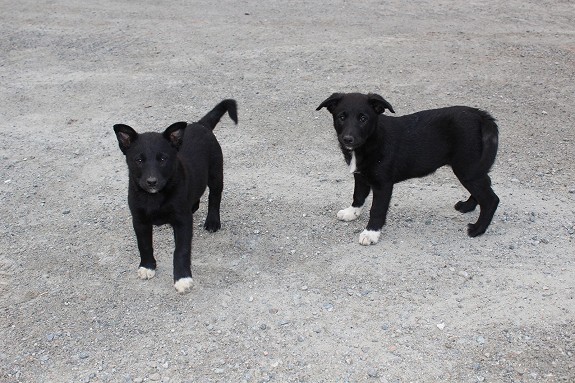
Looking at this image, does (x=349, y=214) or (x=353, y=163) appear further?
(x=349, y=214)

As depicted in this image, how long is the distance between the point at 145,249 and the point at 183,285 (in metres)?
0.47

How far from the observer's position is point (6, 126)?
8398mm

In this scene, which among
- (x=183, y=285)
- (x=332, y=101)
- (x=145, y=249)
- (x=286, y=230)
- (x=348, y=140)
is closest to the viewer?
Answer: (x=183, y=285)

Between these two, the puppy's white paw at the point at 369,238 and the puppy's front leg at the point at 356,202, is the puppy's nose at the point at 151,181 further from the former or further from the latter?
the puppy's front leg at the point at 356,202

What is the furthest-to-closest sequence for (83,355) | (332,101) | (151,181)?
(332,101) < (151,181) < (83,355)

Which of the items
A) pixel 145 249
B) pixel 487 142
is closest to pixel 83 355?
pixel 145 249

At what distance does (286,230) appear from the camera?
594 cm

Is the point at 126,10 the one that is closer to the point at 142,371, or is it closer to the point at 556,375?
the point at 142,371

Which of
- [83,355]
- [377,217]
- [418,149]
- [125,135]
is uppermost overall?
[125,135]

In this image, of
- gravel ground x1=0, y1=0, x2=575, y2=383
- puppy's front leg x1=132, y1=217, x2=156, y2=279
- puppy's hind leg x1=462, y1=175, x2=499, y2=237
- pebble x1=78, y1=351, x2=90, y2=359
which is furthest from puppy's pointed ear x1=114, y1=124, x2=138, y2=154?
puppy's hind leg x1=462, y1=175, x2=499, y2=237

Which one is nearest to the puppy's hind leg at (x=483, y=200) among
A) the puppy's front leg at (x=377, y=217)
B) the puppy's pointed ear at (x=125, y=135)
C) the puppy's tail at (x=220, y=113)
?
the puppy's front leg at (x=377, y=217)

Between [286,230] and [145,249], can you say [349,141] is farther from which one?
[145,249]

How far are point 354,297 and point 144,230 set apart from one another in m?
1.76

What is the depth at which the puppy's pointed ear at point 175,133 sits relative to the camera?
15.8 ft
